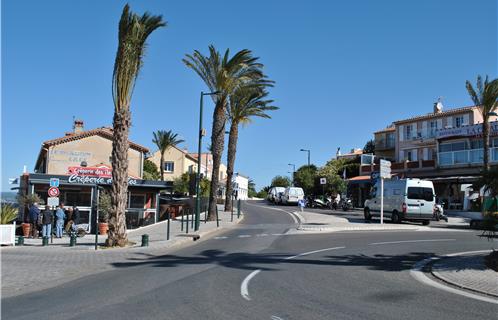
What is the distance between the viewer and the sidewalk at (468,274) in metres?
9.12

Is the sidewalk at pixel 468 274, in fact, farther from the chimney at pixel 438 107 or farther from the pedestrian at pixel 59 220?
the chimney at pixel 438 107

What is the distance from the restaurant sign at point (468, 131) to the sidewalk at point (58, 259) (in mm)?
31258

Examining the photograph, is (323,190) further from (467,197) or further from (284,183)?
(284,183)

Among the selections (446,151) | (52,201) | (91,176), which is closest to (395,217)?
(91,176)

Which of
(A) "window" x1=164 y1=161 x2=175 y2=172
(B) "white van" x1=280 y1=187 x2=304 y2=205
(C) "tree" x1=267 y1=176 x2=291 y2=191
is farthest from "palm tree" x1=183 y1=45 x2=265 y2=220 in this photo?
(C) "tree" x1=267 y1=176 x2=291 y2=191

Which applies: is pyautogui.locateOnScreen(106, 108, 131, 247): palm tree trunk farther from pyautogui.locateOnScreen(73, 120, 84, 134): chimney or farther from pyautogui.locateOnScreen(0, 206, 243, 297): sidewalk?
pyautogui.locateOnScreen(73, 120, 84, 134): chimney

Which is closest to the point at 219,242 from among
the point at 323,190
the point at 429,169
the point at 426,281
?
the point at 426,281

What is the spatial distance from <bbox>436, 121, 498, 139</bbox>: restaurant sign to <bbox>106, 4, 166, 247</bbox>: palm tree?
34.2m

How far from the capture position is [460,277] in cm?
1015

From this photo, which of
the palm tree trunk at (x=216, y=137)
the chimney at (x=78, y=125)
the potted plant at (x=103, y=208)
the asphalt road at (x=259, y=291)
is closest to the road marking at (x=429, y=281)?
the asphalt road at (x=259, y=291)

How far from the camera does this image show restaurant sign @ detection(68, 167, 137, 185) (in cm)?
2738

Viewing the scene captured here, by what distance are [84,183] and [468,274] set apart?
21.7 m

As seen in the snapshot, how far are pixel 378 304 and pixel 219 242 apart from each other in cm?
1120

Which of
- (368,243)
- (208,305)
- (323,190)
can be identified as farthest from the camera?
(323,190)
